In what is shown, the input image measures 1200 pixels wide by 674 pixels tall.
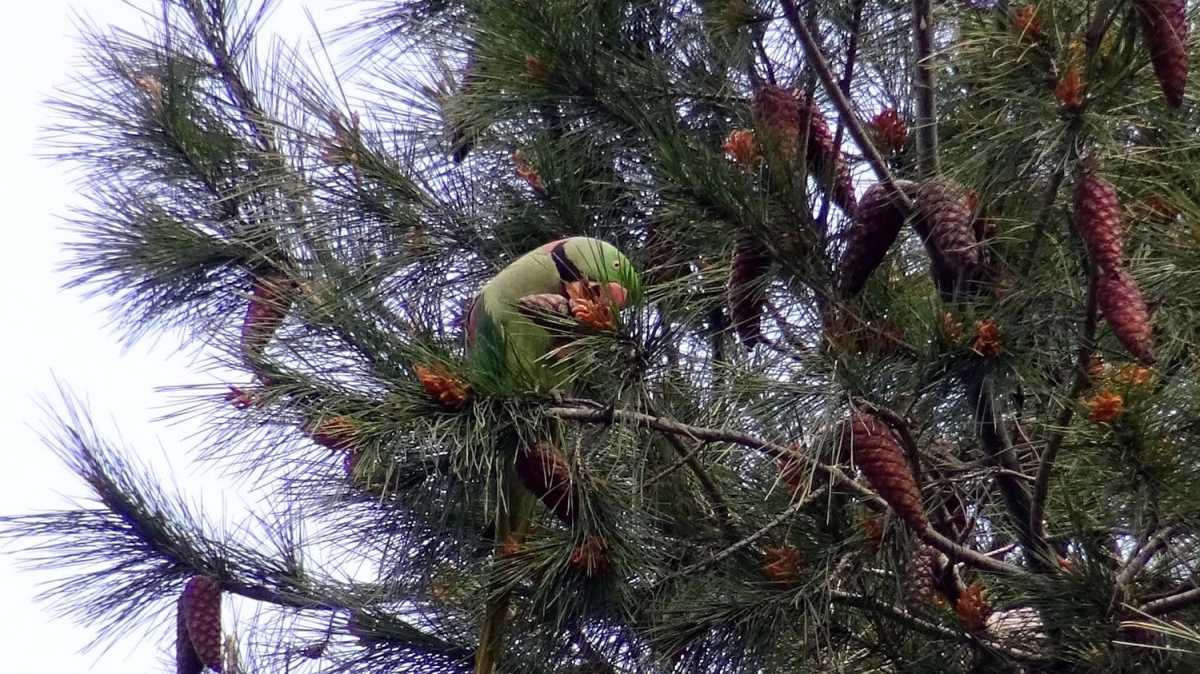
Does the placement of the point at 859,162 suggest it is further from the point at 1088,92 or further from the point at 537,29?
the point at 1088,92

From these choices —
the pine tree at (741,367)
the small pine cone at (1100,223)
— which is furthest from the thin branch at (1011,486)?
the small pine cone at (1100,223)

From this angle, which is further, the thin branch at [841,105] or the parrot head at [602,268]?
the thin branch at [841,105]

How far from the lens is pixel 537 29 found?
1884mm

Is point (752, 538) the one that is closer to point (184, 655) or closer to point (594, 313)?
point (594, 313)

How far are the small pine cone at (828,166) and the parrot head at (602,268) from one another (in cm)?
24

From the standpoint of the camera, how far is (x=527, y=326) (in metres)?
1.65

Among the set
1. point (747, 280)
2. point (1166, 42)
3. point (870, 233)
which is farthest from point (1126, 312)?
point (747, 280)

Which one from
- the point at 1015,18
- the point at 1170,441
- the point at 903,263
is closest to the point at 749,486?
the point at 903,263

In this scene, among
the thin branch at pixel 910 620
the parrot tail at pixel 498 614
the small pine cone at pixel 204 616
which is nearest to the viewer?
the thin branch at pixel 910 620

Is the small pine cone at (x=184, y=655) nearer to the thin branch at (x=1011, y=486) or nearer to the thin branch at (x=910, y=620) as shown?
the thin branch at (x=910, y=620)

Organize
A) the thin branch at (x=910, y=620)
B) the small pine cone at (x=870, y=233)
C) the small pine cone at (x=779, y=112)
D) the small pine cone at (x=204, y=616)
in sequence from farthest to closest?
1. the small pine cone at (x=204, y=616)
2. the thin branch at (x=910, y=620)
3. the small pine cone at (x=779, y=112)
4. the small pine cone at (x=870, y=233)

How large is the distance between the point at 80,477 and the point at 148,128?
25.8 inches

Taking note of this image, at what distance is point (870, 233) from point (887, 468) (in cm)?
25

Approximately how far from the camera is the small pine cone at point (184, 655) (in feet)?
6.59
